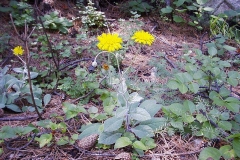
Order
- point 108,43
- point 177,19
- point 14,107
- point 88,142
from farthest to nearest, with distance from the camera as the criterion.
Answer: point 177,19
point 14,107
point 108,43
point 88,142

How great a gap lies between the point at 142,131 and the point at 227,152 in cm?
52

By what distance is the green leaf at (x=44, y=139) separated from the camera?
4.90 feet

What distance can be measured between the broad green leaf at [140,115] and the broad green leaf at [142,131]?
102 mm

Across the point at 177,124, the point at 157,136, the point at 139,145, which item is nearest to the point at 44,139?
the point at 139,145

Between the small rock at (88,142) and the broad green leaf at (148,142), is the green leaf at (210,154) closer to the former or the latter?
the broad green leaf at (148,142)

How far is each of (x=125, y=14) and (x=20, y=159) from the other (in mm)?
3097

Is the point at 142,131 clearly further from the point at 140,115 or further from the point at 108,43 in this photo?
the point at 108,43

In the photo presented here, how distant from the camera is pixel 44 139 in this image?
1.52m

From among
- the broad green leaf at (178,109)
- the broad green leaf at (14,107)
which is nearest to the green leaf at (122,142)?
the broad green leaf at (178,109)

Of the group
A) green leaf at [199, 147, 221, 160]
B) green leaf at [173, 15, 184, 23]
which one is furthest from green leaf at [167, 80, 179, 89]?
green leaf at [173, 15, 184, 23]

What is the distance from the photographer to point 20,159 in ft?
4.98

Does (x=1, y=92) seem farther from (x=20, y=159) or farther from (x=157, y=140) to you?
(x=157, y=140)

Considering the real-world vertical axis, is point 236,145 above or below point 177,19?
below

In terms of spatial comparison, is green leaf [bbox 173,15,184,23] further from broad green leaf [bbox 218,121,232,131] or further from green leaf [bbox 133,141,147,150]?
green leaf [bbox 133,141,147,150]
